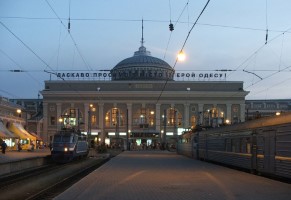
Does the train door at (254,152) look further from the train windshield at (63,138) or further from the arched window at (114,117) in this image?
the arched window at (114,117)

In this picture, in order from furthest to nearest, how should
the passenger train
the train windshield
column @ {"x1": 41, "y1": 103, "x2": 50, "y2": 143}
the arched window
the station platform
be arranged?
the arched window → column @ {"x1": 41, "y1": 103, "x2": 50, "y2": 143} → the train windshield → the passenger train → the station platform

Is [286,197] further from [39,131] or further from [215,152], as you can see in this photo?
[39,131]

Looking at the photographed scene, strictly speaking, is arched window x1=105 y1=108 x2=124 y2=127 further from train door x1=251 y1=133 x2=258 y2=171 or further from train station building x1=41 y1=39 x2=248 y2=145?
train door x1=251 y1=133 x2=258 y2=171

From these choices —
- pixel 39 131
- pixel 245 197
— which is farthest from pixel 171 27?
pixel 39 131

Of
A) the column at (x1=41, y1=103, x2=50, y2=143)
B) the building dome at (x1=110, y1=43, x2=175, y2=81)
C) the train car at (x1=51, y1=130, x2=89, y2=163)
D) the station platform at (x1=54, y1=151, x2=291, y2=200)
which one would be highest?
the building dome at (x1=110, y1=43, x2=175, y2=81)

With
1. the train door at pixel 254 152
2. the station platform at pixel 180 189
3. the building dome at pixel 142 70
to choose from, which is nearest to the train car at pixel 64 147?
the station platform at pixel 180 189

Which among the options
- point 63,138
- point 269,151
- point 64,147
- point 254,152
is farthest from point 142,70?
point 269,151

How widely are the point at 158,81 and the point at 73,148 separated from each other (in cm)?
9581

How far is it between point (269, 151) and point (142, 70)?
439 ft

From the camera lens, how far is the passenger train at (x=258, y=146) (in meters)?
23.3

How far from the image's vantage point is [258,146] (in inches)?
1086

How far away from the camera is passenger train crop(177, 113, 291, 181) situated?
23.3m

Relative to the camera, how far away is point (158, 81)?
475ft

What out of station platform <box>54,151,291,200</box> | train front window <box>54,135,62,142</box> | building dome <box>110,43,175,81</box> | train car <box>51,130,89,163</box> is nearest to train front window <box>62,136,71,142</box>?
train car <box>51,130,89,163</box>
